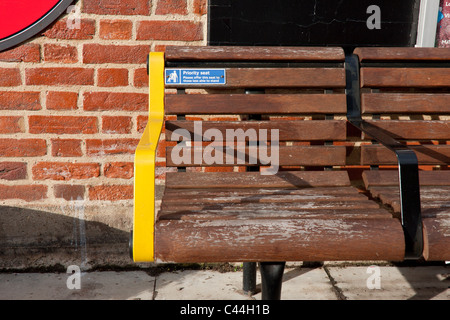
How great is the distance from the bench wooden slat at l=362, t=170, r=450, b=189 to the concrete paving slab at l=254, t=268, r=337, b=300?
50cm

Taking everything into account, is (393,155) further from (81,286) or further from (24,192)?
(24,192)

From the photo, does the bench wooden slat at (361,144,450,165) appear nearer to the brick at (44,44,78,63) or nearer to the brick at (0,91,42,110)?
the brick at (44,44,78,63)

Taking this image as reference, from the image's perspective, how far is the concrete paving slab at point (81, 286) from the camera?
73.1 inches

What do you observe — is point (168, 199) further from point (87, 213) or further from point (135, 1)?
point (135, 1)

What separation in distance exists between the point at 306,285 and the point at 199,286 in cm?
46

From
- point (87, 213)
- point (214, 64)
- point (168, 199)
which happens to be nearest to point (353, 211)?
point (168, 199)

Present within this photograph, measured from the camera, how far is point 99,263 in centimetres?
211

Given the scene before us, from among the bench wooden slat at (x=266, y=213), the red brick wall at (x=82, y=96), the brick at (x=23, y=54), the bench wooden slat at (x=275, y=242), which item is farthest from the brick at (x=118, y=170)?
the bench wooden slat at (x=275, y=242)


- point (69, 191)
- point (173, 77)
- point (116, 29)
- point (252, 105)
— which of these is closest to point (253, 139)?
point (252, 105)

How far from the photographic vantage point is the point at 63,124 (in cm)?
200

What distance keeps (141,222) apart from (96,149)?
3.26ft

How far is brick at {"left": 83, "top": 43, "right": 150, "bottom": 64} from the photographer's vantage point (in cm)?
197

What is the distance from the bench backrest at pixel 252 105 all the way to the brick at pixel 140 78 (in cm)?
27

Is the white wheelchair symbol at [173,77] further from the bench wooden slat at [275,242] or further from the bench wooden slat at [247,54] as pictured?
the bench wooden slat at [275,242]
